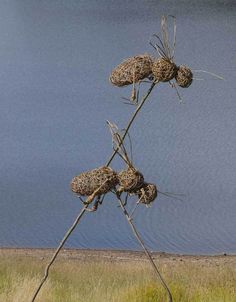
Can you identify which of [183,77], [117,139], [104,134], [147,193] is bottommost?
[104,134]

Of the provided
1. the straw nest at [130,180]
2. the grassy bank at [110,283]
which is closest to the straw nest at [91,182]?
the straw nest at [130,180]

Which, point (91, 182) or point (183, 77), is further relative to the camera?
point (183, 77)

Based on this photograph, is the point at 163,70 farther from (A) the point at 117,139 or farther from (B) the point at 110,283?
(B) the point at 110,283

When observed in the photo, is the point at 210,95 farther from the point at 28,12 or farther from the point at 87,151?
the point at 28,12

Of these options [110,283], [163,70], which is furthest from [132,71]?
[110,283]

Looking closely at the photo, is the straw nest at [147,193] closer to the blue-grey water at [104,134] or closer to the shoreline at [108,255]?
the shoreline at [108,255]

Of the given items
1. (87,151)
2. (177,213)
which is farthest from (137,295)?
(87,151)

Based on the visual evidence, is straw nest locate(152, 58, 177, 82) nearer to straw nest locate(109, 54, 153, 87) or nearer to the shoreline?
straw nest locate(109, 54, 153, 87)
